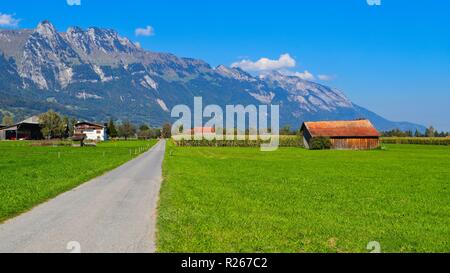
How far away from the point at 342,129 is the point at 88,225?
337 ft

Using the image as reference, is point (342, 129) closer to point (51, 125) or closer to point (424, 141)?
point (424, 141)

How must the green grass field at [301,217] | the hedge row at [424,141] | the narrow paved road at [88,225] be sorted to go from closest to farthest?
the narrow paved road at [88,225] < the green grass field at [301,217] < the hedge row at [424,141]

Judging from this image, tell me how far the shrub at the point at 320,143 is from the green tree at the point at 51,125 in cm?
11222

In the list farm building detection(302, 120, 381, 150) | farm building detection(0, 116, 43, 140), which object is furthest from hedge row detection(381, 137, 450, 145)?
farm building detection(0, 116, 43, 140)

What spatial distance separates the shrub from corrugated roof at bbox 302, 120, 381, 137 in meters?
1.50

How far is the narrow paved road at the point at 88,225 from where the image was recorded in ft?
37.8

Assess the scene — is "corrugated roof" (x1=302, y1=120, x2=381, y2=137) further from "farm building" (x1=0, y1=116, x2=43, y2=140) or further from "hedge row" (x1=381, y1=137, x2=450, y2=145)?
"farm building" (x1=0, y1=116, x2=43, y2=140)

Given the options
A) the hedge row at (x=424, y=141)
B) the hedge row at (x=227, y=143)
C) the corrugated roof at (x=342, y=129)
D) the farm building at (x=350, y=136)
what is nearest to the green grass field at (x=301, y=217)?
the farm building at (x=350, y=136)

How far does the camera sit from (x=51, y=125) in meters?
177

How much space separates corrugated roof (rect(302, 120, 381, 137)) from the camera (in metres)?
109

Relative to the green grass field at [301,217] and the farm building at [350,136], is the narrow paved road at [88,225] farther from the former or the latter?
the farm building at [350,136]
